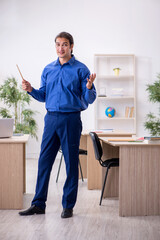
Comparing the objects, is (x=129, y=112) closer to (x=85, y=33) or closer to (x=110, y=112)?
(x=110, y=112)

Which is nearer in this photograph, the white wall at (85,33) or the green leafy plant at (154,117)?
Result: the green leafy plant at (154,117)

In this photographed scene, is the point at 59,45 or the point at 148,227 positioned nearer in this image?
the point at 148,227

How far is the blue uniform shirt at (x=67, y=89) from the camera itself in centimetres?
281

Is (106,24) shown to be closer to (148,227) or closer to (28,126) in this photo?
(28,126)

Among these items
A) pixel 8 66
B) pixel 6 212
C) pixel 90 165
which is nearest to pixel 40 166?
pixel 6 212

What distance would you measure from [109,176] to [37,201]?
960mm

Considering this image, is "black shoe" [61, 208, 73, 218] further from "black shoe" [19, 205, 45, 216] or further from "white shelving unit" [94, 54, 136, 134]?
"white shelving unit" [94, 54, 136, 134]

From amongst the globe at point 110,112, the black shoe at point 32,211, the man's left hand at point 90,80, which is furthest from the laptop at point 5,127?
the globe at point 110,112

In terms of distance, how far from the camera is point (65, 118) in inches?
110

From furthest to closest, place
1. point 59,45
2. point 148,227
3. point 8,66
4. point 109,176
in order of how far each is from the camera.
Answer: point 8,66
point 109,176
point 59,45
point 148,227

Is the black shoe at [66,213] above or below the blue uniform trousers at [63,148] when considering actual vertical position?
below

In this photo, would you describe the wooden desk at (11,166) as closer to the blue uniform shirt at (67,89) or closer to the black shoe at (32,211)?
the black shoe at (32,211)

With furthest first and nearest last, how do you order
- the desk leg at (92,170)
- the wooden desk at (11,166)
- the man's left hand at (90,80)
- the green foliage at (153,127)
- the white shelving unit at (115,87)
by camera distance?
the white shelving unit at (115,87) < the green foliage at (153,127) < the desk leg at (92,170) < the wooden desk at (11,166) < the man's left hand at (90,80)

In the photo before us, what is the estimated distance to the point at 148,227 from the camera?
2.59 meters
